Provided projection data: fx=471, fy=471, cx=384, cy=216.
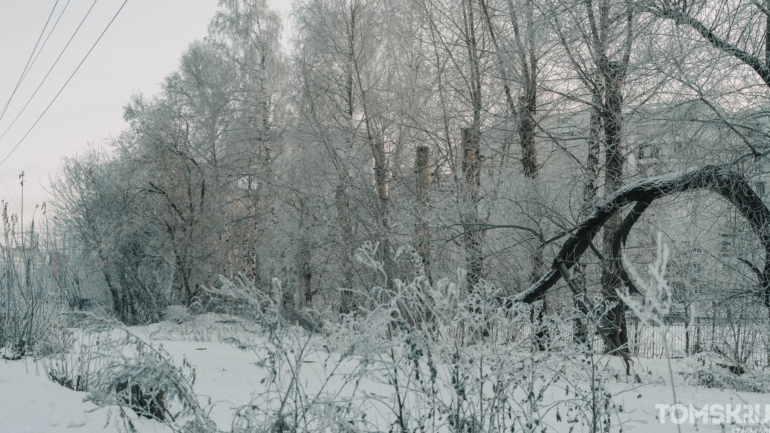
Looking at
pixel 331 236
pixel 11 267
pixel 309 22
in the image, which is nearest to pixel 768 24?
pixel 11 267

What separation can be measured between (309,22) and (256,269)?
24.8 feet

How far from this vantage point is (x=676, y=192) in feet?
14.5

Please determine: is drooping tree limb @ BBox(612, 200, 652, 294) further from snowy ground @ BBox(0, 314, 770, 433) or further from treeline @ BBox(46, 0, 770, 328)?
snowy ground @ BBox(0, 314, 770, 433)

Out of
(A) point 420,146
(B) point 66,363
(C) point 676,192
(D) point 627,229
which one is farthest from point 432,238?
(B) point 66,363

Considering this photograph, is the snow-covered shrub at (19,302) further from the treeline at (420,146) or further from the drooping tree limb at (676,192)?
the drooping tree limb at (676,192)

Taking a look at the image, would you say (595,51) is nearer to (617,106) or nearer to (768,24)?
(617,106)

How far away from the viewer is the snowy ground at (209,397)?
8.63 ft

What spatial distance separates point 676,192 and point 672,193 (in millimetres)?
99

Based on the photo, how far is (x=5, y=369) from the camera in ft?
12.2

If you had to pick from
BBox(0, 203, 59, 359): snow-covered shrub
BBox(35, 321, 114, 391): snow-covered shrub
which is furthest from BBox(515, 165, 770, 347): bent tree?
BBox(0, 203, 59, 359): snow-covered shrub

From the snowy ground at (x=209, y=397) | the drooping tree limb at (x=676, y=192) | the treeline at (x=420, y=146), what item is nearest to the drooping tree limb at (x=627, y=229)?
the drooping tree limb at (x=676, y=192)

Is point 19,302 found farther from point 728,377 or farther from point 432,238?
point 728,377

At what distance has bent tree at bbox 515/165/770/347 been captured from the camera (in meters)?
4.18

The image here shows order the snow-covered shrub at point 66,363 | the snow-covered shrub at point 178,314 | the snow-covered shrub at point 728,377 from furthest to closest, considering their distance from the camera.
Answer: the snow-covered shrub at point 178,314 → the snow-covered shrub at point 728,377 → the snow-covered shrub at point 66,363
